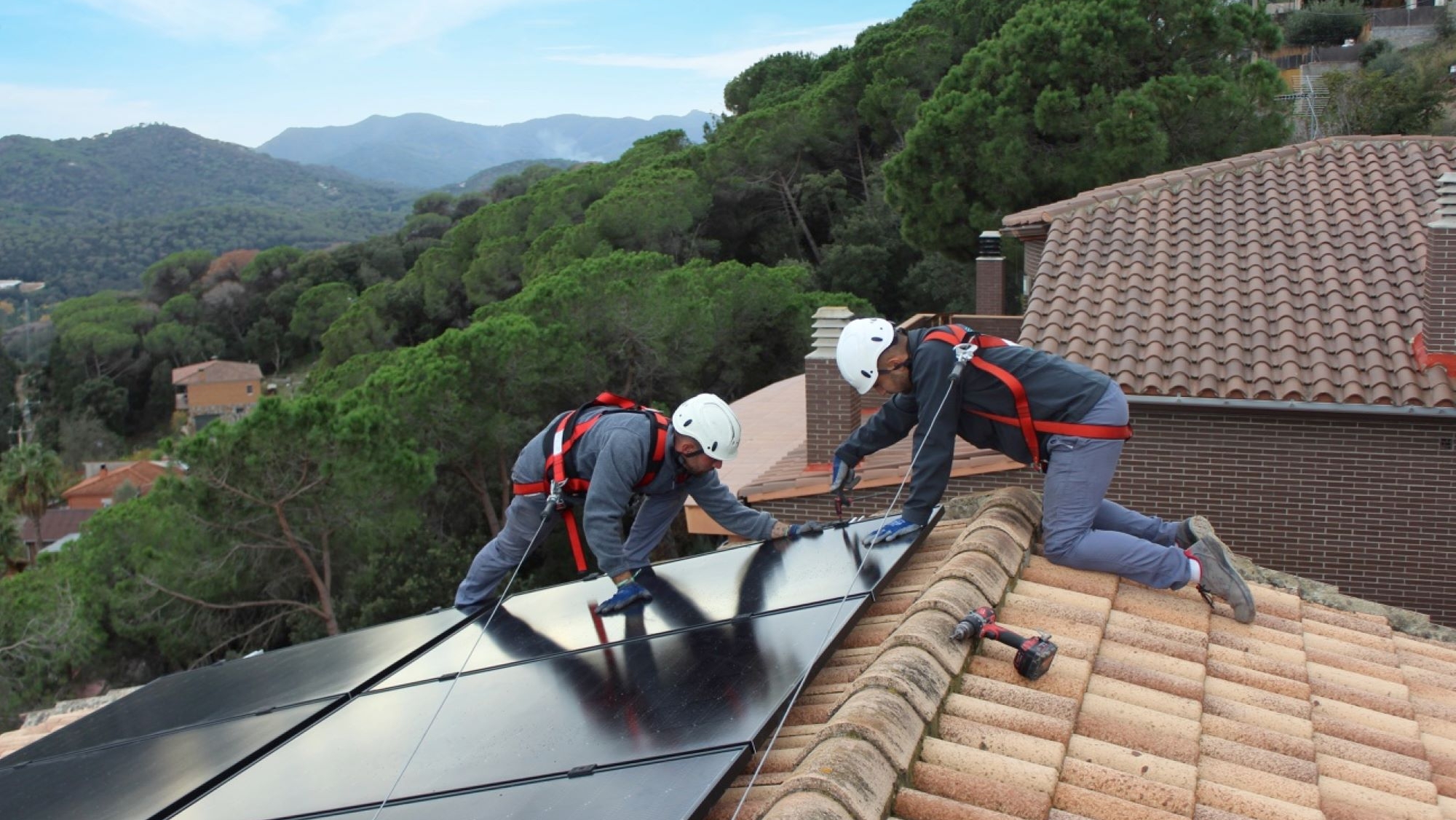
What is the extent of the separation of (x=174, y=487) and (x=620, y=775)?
63.7ft

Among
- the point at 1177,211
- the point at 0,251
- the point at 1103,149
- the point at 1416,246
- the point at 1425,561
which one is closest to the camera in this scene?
the point at 1425,561

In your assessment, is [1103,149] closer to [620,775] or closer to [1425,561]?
[1425,561]

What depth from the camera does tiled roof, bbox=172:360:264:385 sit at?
7800 cm

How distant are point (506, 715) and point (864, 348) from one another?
2.41 metres

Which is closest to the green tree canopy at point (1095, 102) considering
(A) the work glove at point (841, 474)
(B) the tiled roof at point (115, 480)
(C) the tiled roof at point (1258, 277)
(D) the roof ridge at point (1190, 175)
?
(D) the roof ridge at point (1190, 175)

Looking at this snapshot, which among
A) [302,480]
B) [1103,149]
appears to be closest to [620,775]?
[302,480]

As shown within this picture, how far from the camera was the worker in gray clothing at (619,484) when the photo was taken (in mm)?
5559

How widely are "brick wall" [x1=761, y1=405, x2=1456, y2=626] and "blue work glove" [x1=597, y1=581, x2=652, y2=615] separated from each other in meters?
7.43

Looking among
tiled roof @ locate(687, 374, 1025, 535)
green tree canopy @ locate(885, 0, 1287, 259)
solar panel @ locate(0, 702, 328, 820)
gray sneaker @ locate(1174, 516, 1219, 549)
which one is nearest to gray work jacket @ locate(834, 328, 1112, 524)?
gray sneaker @ locate(1174, 516, 1219, 549)

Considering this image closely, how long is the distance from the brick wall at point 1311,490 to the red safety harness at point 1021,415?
6968 mm

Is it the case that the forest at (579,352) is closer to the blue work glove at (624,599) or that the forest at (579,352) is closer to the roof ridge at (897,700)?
the blue work glove at (624,599)

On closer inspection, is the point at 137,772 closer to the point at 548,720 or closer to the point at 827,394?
the point at 548,720

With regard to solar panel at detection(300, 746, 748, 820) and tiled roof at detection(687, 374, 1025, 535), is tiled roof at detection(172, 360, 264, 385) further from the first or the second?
solar panel at detection(300, 746, 748, 820)

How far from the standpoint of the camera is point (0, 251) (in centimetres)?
18825
